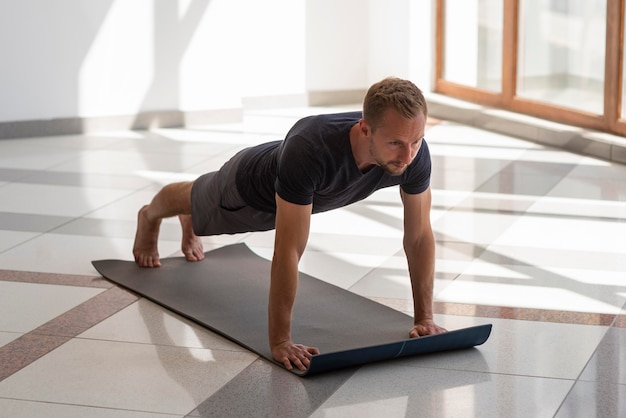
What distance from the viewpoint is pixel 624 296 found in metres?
3.62

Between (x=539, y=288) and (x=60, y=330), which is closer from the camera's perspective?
(x=60, y=330)

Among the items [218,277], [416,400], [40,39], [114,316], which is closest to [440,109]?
[40,39]

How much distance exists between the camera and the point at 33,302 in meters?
3.63

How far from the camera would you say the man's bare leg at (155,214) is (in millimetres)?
3703

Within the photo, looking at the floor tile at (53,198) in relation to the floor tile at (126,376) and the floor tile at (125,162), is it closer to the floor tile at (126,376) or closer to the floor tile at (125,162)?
the floor tile at (125,162)

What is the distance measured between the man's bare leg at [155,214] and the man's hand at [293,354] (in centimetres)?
83

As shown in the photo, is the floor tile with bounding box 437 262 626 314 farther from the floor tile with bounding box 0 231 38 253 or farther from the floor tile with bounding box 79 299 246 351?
the floor tile with bounding box 0 231 38 253

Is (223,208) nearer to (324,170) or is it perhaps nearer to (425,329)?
(324,170)

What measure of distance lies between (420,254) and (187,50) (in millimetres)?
4113

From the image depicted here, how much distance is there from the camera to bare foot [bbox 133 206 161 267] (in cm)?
393

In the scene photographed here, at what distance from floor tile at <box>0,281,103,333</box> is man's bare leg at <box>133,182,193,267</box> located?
0.27 metres

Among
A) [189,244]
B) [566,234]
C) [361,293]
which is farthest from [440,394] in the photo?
[566,234]

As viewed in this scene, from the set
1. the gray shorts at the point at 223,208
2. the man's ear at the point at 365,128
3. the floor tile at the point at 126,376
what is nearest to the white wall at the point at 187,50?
the gray shorts at the point at 223,208

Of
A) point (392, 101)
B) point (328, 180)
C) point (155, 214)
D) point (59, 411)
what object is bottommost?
point (59, 411)
